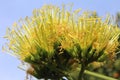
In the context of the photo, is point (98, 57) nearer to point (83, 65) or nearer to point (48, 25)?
point (83, 65)

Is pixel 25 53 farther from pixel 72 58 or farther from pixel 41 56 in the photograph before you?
pixel 72 58

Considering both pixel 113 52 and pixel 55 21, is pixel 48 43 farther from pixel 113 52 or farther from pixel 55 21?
pixel 113 52

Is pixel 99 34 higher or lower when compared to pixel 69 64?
higher

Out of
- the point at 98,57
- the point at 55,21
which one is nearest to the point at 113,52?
the point at 98,57

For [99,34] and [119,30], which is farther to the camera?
[119,30]

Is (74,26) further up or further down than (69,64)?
further up

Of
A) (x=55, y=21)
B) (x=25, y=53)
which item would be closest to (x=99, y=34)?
(x=55, y=21)
